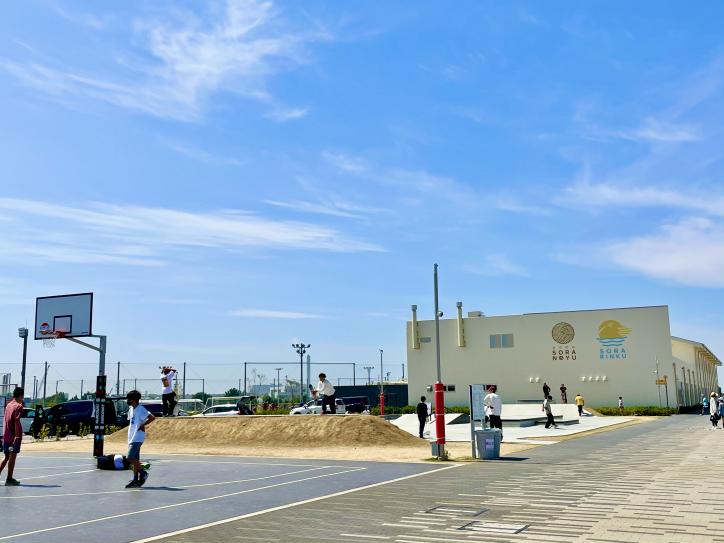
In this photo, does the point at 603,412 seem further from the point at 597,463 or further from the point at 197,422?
the point at 597,463

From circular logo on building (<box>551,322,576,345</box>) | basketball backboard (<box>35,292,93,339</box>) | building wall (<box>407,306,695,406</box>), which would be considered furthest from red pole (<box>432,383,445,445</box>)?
circular logo on building (<box>551,322,576,345</box>)

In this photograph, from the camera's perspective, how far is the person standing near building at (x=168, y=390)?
26.0 meters

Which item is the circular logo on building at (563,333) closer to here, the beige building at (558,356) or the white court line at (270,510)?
the beige building at (558,356)

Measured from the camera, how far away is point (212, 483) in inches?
568

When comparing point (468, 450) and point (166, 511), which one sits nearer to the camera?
point (166, 511)

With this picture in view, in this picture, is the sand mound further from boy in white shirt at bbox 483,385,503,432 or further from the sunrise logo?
the sunrise logo

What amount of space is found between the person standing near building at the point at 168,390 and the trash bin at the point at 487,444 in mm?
12542

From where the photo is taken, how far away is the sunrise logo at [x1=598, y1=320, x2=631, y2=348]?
52.6m

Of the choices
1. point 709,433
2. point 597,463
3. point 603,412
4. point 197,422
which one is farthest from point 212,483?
point 603,412

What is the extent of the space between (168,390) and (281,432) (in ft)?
15.2

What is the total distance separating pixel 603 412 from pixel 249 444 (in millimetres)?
31022

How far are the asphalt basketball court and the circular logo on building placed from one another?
38.5 m

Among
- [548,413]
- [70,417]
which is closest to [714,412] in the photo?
[548,413]

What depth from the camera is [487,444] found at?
59.8ft
